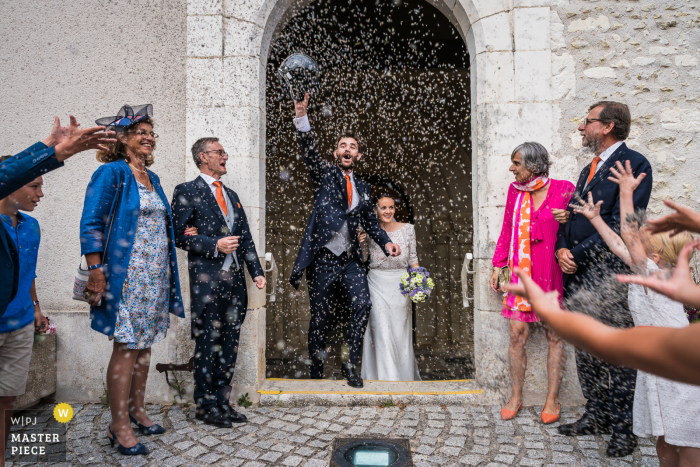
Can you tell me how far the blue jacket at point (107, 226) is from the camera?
→ 283 cm

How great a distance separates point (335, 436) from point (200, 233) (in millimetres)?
1875

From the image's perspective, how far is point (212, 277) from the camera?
346 centimetres

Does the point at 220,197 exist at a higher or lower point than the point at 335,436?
higher

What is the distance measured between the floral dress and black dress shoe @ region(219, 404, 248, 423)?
31.8 inches

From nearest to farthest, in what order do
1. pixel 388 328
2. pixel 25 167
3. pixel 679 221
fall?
pixel 679 221 < pixel 25 167 < pixel 388 328

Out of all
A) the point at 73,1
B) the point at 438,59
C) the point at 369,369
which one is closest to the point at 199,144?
the point at 73,1

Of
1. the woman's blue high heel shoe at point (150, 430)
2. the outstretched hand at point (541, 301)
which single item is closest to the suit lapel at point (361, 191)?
the woman's blue high heel shoe at point (150, 430)

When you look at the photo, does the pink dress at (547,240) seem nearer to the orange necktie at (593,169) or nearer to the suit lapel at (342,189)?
the orange necktie at (593,169)

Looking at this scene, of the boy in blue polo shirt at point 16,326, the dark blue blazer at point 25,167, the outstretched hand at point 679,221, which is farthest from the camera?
the boy in blue polo shirt at point 16,326

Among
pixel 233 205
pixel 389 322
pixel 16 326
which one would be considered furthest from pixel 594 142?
pixel 16 326

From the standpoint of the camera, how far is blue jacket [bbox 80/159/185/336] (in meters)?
2.83

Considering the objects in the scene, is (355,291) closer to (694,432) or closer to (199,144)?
(199,144)

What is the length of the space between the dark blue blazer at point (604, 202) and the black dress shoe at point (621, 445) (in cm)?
110

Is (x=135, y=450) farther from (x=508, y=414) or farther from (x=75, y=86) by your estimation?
(x=75, y=86)
